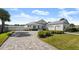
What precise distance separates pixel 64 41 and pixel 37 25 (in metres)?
1.73

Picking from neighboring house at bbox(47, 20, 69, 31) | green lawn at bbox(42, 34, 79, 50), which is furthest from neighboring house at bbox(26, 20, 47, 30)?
green lawn at bbox(42, 34, 79, 50)

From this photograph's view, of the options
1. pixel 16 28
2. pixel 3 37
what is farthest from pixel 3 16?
pixel 3 37

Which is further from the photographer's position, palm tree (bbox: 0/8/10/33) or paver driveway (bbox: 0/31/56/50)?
palm tree (bbox: 0/8/10/33)

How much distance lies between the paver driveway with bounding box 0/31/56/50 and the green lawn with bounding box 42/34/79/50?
35 cm

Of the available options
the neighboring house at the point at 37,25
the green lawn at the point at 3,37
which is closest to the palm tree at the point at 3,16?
the green lawn at the point at 3,37

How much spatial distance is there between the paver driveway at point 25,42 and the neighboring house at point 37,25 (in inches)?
11.1

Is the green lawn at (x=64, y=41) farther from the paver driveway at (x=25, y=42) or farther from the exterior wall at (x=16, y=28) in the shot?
the exterior wall at (x=16, y=28)

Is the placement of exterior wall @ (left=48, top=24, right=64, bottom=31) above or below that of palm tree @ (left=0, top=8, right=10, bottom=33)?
below

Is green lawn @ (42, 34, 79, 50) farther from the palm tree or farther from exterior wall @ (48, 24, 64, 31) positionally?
the palm tree

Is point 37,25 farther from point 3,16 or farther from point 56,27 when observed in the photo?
Result: point 3,16

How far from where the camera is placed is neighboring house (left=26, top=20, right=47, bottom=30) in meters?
11.5

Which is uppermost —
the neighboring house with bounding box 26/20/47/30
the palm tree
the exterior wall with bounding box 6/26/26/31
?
the palm tree

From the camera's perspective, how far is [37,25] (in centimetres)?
1190
